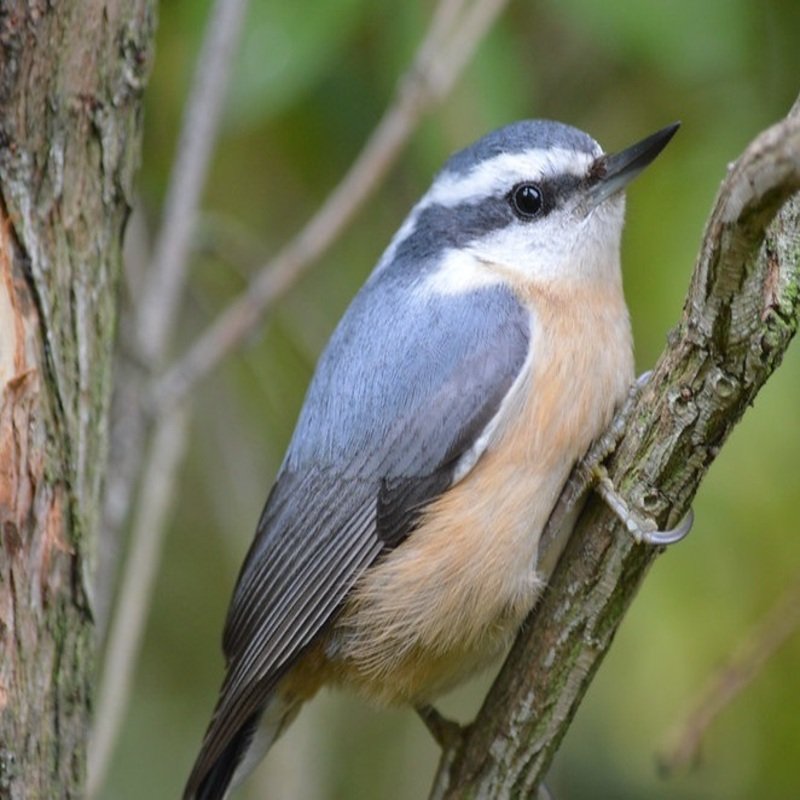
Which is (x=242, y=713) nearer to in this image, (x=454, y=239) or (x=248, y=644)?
(x=248, y=644)

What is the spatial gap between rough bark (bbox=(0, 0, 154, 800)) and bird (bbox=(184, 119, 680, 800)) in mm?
500

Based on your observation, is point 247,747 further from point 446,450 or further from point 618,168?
point 618,168

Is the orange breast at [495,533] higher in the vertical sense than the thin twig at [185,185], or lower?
lower

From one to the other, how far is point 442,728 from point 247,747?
431 millimetres

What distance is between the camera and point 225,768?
2918 millimetres

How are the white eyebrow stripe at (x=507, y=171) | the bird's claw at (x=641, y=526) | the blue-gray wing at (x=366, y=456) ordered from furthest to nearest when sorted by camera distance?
1. the white eyebrow stripe at (x=507, y=171)
2. the blue-gray wing at (x=366, y=456)
3. the bird's claw at (x=641, y=526)

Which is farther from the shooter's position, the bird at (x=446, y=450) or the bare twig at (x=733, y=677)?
the bare twig at (x=733, y=677)

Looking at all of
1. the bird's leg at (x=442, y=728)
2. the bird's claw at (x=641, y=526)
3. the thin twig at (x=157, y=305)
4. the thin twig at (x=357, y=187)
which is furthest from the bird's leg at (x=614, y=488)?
the thin twig at (x=157, y=305)

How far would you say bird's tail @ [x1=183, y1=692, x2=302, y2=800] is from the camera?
114 inches

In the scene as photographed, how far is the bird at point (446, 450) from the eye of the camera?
8.58 ft

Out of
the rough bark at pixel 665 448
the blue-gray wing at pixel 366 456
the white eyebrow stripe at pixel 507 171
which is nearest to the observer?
the rough bark at pixel 665 448

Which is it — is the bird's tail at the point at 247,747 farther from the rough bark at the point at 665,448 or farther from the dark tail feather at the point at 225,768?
the rough bark at the point at 665,448

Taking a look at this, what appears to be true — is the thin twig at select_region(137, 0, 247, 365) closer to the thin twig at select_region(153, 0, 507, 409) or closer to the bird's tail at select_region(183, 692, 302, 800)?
the thin twig at select_region(153, 0, 507, 409)

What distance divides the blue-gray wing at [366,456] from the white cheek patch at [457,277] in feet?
0.10
